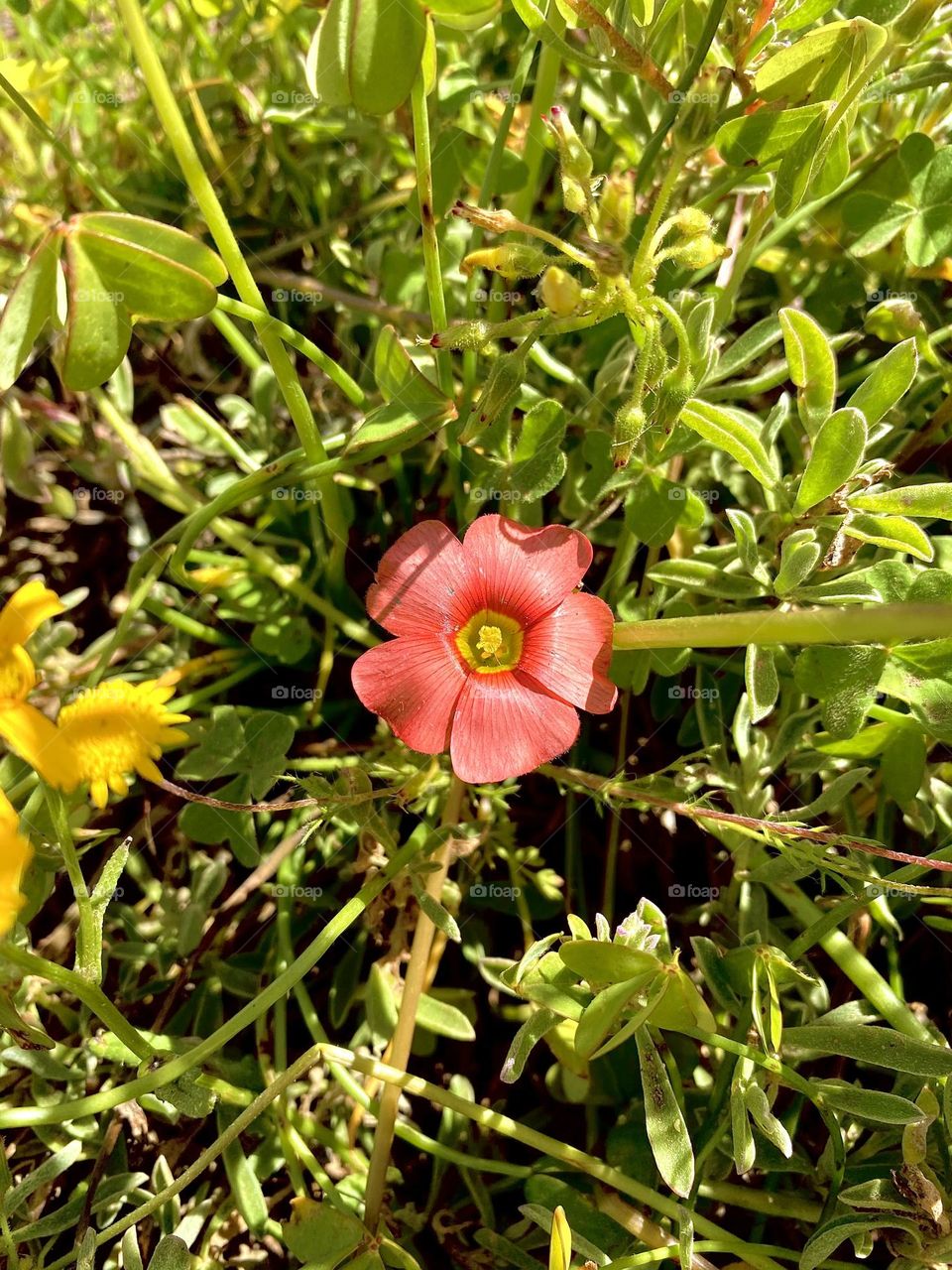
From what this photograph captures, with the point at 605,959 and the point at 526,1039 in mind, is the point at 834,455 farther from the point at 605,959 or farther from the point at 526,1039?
the point at 526,1039

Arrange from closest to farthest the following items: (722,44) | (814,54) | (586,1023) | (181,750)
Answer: (586,1023)
(814,54)
(722,44)
(181,750)

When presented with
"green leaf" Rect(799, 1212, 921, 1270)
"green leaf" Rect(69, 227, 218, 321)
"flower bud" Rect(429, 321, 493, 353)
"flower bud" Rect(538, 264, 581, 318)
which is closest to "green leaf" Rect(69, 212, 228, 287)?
"green leaf" Rect(69, 227, 218, 321)

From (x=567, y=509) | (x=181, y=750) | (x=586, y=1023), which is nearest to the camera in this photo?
(x=586, y=1023)

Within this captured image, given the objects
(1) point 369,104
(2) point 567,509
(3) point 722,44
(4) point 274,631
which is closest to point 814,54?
(3) point 722,44

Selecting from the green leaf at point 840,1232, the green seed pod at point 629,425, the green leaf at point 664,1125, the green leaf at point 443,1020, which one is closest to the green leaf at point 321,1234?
the green leaf at point 443,1020

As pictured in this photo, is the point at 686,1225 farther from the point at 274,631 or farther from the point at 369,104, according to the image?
the point at 369,104

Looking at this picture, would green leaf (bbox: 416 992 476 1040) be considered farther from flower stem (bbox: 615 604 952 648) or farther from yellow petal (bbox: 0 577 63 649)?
yellow petal (bbox: 0 577 63 649)
